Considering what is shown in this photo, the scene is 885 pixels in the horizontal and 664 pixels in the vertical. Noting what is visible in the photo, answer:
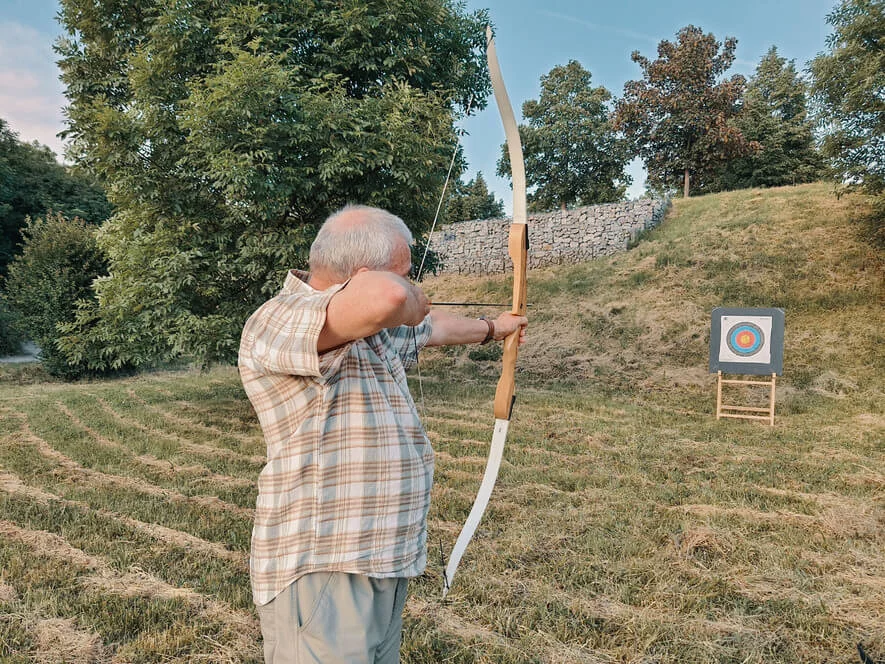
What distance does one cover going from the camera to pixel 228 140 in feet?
14.6

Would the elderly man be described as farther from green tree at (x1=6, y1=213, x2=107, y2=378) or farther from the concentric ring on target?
green tree at (x1=6, y1=213, x2=107, y2=378)

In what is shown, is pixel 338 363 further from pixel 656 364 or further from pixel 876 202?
pixel 876 202

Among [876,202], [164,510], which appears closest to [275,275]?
[164,510]

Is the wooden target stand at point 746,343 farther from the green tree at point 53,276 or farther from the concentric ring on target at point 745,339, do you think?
the green tree at point 53,276

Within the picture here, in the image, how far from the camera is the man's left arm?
1.68 m

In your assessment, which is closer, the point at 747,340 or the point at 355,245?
the point at 355,245

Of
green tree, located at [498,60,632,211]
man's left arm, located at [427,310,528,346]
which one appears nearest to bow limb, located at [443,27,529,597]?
man's left arm, located at [427,310,528,346]

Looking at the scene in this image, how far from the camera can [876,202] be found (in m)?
10.6

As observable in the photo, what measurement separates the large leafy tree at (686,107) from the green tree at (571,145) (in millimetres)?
1194

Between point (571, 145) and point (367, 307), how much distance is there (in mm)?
17510

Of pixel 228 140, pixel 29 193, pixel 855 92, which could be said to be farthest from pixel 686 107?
pixel 29 193

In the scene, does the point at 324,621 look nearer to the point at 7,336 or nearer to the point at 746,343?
the point at 746,343

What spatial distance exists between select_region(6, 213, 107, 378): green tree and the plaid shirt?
30.7 feet

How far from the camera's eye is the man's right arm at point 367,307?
0.86 metres
